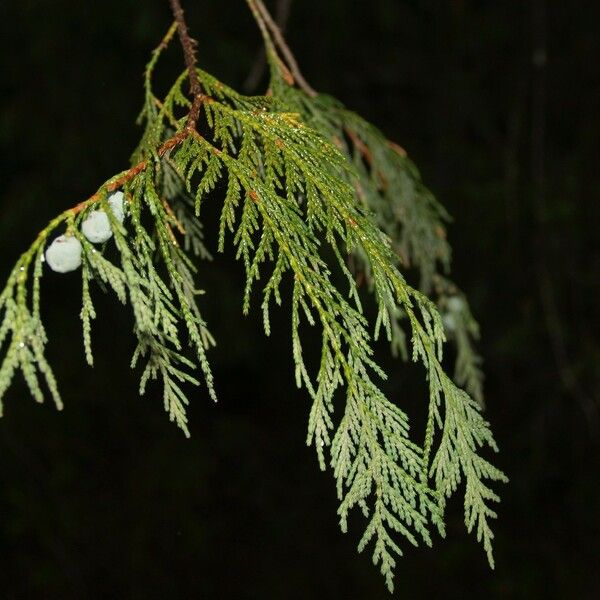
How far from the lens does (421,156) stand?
4.75 m

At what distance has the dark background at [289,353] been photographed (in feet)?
12.7

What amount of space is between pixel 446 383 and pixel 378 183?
0.83 m

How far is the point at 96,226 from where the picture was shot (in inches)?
40.1

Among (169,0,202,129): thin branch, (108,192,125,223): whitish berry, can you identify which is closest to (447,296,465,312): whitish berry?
(169,0,202,129): thin branch

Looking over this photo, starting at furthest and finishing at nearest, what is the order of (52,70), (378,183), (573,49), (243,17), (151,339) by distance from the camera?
(573,49) < (243,17) < (52,70) < (378,183) < (151,339)

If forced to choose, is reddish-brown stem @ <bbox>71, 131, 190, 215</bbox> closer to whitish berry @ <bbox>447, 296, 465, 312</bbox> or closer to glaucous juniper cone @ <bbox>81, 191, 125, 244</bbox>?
glaucous juniper cone @ <bbox>81, 191, 125, 244</bbox>

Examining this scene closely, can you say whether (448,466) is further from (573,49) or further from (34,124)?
(573,49)

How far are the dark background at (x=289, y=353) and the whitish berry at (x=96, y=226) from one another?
2762 millimetres

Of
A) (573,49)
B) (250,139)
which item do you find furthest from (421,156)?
(250,139)

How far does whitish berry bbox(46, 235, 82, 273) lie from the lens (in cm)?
A: 100

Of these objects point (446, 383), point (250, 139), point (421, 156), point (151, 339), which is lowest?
point (446, 383)

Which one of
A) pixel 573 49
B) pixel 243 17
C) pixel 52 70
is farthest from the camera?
pixel 573 49

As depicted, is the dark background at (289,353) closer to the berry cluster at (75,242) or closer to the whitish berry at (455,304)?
the whitish berry at (455,304)

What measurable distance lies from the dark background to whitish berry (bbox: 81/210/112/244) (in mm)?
2762
